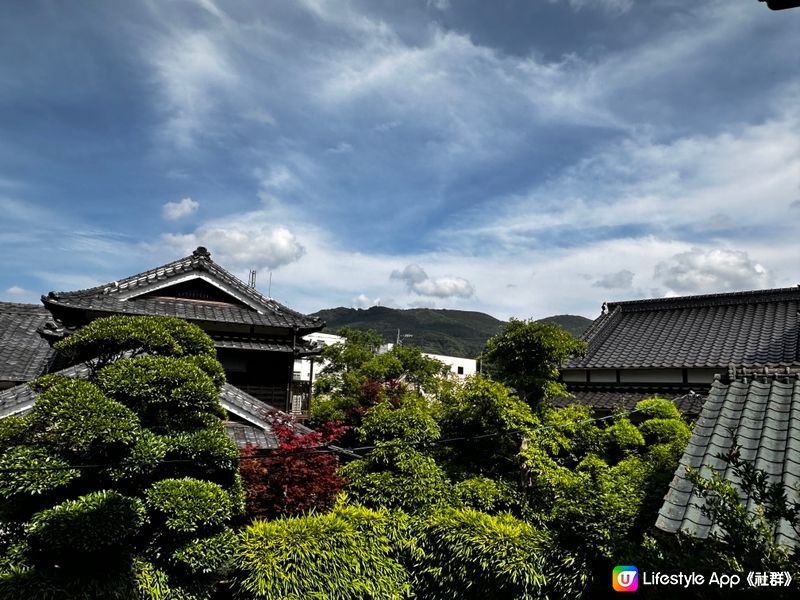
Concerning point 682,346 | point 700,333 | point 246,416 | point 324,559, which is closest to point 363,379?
point 246,416

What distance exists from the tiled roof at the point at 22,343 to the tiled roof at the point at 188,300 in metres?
1.90

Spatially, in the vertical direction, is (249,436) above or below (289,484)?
above

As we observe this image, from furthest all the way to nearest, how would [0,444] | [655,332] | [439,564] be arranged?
[655,332] → [439,564] → [0,444]

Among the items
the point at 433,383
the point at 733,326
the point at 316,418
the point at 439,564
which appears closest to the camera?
the point at 439,564

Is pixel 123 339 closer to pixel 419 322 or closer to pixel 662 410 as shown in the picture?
pixel 662 410

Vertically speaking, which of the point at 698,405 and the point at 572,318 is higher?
the point at 572,318

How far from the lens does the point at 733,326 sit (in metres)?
16.1

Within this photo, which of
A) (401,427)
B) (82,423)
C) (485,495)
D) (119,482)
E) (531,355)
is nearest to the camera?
(82,423)

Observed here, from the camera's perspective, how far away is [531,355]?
977 cm

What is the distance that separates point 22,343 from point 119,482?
14781 mm

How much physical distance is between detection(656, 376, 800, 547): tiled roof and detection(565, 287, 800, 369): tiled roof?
856 centimetres

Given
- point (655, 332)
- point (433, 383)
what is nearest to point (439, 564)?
point (655, 332)

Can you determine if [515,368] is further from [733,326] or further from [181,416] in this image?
[733,326]

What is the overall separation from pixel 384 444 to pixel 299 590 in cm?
289
